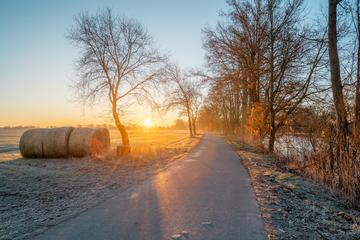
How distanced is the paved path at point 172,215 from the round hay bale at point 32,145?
8731 mm

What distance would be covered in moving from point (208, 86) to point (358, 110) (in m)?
11.8

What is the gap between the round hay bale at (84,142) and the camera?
450 inches

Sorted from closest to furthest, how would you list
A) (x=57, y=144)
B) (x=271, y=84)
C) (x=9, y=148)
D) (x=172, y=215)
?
(x=172, y=215)
(x=57, y=144)
(x=271, y=84)
(x=9, y=148)

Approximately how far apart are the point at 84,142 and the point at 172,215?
9.14 metres

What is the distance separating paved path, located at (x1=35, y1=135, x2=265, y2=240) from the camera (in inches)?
124

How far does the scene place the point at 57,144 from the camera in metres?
11.4

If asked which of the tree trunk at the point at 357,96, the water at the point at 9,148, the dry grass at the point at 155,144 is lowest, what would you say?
the dry grass at the point at 155,144

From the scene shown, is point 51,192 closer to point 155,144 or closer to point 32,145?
point 32,145

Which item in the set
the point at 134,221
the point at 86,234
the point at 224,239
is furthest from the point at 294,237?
the point at 86,234

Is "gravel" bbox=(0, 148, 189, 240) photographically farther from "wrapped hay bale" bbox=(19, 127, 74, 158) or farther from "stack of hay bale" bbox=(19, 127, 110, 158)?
"wrapped hay bale" bbox=(19, 127, 74, 158)

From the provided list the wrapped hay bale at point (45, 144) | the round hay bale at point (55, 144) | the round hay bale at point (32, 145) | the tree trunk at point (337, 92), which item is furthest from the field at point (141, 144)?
the tree trunk at point (337, 92)

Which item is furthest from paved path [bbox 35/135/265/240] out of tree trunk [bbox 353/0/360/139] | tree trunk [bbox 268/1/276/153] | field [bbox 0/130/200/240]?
tree trunk [bbox 268/1/276/153]

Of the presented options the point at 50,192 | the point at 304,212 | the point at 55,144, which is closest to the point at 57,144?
the point at 55,144

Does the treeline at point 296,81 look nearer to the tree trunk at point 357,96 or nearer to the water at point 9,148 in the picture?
the tree trunk at point 357,96
